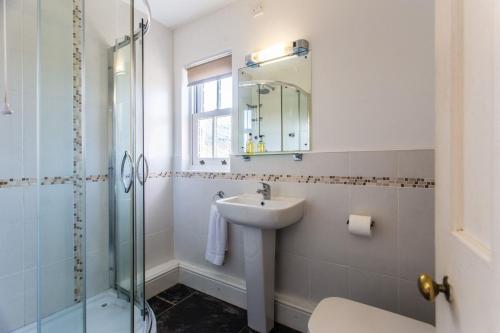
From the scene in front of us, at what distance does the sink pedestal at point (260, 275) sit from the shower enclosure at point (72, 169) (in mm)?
673

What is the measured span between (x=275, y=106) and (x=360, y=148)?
2.33 ft

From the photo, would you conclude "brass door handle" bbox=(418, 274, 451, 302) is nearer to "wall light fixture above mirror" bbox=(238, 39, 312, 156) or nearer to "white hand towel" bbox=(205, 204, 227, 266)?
"wall light fixture above mirror" bbox=(238, 39, 312, 156)

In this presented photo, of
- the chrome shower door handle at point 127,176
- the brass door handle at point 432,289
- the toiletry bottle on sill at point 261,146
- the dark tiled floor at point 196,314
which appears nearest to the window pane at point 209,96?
the toiletry bottle on sill at point 261,146

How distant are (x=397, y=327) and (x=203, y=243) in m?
1.55

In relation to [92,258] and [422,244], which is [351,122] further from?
[92,258]

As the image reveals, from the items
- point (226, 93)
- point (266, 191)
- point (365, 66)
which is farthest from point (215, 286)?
point (365, 66)

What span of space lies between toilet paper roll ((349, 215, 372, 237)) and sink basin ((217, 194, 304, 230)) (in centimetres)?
33

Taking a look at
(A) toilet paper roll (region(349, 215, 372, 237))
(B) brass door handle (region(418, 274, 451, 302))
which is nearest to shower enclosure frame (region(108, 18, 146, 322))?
(A) toilet paper roll (region(349, 215, 372, 237))

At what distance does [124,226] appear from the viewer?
1.70m

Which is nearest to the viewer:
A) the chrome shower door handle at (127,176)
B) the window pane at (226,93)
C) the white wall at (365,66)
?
the white wall at (365,66)

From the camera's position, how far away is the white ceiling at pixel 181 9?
198 cm

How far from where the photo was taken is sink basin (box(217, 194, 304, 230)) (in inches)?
55.0

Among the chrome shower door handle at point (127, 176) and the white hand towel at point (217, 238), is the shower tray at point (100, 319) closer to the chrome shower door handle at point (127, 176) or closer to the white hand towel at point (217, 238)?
the white hand towel at point (217, 238)

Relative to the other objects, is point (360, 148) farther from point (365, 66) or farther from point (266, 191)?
point (266, 191)
